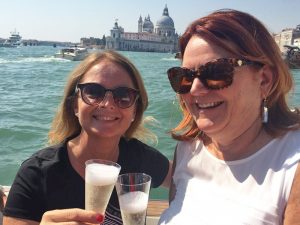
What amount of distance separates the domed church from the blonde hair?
73924 millimetres

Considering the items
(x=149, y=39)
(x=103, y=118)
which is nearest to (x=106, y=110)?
(x=103, y=118)

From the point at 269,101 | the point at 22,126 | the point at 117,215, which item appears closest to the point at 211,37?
the point at 269,101

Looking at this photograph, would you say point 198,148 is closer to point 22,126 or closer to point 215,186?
point 215,186

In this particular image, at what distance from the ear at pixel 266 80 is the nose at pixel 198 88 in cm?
19

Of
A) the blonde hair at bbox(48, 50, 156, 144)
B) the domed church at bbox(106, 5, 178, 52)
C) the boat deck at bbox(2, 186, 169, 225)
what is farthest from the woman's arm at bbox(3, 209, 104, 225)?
the domed church at bbox(106, 5, 178, 52)

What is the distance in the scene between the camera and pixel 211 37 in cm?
128

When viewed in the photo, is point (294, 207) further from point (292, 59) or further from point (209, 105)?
point (292, 59)

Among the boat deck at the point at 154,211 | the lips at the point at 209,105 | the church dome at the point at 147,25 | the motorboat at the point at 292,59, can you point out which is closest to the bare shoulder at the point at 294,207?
the lips at the point at 209,105

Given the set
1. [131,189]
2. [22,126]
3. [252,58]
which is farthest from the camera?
[22,126]

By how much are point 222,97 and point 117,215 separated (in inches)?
23.2

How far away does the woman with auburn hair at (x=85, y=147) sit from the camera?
4.75ft

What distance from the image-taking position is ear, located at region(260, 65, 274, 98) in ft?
4.33

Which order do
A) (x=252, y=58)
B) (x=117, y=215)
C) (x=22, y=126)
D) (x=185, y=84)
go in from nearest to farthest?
(x=252, y=58) < (x=185, y=84) < (x=117, y=215) < (x=22, y=126)

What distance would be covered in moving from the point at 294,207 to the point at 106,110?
732 mm
